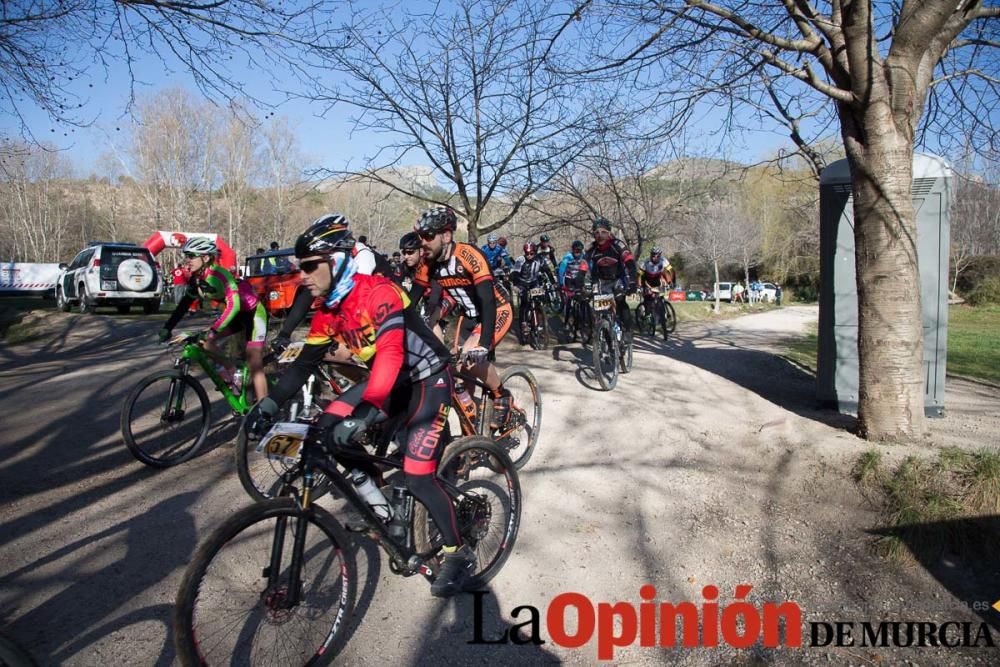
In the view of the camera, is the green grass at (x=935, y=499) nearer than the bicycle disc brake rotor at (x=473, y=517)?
No

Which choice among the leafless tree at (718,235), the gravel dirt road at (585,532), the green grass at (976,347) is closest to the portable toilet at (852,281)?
the gravel dirt road at (585,532)

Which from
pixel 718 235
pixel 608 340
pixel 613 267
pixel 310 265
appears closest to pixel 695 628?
pixel 310 265

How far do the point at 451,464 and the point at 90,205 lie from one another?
6980cm

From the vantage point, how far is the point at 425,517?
3.52 m

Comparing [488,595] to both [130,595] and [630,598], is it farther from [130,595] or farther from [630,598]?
[130,595]

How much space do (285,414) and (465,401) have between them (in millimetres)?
1451

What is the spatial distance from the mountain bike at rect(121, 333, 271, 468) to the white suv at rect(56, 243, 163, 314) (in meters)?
15.5

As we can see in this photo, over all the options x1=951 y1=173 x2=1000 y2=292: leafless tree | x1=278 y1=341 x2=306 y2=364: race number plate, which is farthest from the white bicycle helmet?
x1=951 y1=173 x2=1000 y2=292: leafless tree

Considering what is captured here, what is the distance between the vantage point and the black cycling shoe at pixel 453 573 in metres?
3.46

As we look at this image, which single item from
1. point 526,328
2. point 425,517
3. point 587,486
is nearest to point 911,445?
point 587,486

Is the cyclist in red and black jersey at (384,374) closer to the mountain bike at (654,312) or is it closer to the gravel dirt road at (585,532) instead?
the gravel dirt road at (585,532)

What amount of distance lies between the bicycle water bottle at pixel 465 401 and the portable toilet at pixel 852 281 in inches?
190

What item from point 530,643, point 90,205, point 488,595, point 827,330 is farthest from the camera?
point 90,205

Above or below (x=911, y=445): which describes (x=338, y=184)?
above
